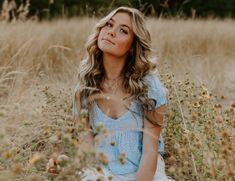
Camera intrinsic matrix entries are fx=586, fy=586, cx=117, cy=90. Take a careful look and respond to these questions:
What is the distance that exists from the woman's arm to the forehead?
0.45 m

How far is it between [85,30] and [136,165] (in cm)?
453

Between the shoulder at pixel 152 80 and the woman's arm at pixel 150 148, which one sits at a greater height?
the shoulder at pixel 152 80

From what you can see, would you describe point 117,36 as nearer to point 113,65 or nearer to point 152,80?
point 113,65

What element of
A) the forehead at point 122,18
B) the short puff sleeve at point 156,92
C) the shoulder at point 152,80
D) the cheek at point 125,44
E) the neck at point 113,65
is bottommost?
the short puff sleeve at point 156,92

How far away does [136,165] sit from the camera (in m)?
2.83

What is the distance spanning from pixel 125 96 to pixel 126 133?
0.20 metres

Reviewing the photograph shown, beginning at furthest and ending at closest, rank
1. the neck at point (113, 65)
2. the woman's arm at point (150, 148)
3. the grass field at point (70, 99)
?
the neck at point (113, 65) < the woman's arm at point (150, 148) < the grass field at point (70, 99)

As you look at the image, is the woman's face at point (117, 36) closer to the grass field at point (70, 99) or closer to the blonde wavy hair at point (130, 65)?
the blonde wavy hair at point (130, 65)

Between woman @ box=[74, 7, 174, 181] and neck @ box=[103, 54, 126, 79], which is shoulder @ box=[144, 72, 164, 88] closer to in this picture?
woman @ box=[74, 7, 174, 181]

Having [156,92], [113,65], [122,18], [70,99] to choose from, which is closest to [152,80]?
[156,92]

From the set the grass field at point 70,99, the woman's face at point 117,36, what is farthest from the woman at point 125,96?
the grass field at point 70,99

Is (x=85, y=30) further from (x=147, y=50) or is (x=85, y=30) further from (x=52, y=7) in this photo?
(x=52, y=7)

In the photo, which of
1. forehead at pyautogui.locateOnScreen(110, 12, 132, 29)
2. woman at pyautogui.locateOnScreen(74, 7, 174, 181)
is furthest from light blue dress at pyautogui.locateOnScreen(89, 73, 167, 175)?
forehead at pyautogui.locateOnScreen(110, 12, 132, 29)

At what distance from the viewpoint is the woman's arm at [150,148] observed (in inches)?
107
